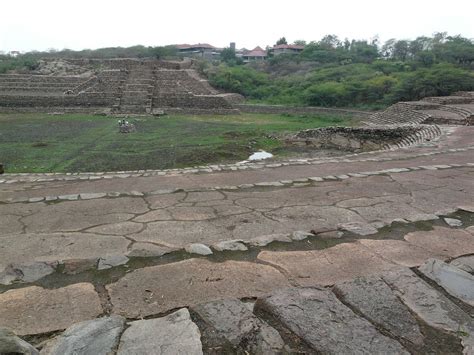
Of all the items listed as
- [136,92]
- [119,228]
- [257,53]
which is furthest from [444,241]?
[257,53]

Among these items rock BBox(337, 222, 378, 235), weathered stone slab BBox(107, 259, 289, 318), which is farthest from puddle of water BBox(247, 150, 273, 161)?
weathered stone slab BBox(107, 259, 289, 318)

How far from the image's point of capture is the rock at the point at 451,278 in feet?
7.32

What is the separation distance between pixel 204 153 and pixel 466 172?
7698 mm

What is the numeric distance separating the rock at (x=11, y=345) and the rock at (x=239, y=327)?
2.52 feet

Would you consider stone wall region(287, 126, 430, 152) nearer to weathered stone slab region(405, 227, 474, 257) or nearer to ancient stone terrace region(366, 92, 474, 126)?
ancient stone terrace region(366, 92, 474, 126)

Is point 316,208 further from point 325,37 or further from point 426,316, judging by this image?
point 325,37

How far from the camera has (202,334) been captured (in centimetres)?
179

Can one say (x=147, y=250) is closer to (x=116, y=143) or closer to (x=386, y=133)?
(x=116, y=143)

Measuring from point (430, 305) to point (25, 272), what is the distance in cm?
253

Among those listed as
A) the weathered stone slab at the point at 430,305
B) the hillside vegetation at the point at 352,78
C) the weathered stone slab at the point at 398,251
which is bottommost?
the weathered stone slab at the point at 398,251

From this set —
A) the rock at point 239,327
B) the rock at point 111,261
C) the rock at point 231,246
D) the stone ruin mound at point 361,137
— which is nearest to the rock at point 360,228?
the rock at point 231,246

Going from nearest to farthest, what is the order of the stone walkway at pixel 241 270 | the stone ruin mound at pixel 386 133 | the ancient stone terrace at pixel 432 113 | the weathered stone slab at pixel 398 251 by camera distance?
the stone walkway at pixel 241 270 < the weathered stone slab at pixel 398 251 < the stone ruin mound at pixel 386 133 < the ancient stone terrace at pixel 432 113

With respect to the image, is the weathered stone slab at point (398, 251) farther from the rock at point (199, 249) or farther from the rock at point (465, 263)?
the rock at point (199, 249)

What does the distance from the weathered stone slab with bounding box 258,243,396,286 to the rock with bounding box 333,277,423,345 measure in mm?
273
